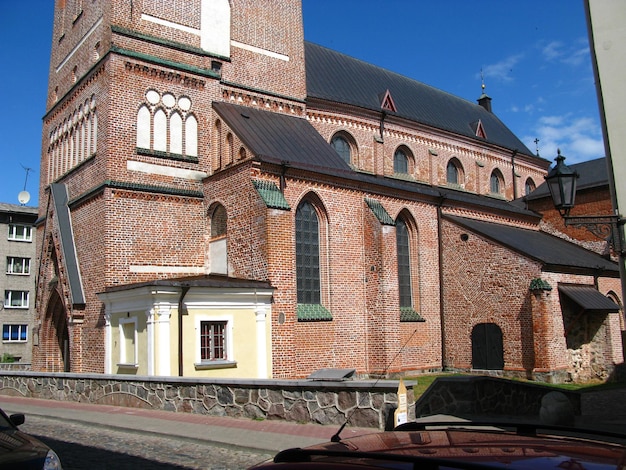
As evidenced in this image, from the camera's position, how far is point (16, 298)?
42.9 m

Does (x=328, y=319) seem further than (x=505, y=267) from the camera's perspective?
No

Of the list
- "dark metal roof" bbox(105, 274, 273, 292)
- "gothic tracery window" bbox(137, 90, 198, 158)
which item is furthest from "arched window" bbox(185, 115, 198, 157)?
"dark metal roof" bbox(105, 274, 273, 292)

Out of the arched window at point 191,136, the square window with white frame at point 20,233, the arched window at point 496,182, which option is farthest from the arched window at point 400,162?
the square window with white frame at point 20,233

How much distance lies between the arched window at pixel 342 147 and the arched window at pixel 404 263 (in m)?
3.70

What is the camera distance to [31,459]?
238 inches

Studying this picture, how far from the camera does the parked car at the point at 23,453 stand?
591cm

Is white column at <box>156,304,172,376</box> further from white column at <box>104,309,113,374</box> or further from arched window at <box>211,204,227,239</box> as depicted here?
arched window at <box>211,204,227,239</box>

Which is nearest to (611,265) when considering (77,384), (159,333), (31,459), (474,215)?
(474,215)

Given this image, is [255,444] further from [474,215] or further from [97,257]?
[474,215]

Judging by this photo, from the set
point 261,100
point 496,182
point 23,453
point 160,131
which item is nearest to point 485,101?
point 496,182

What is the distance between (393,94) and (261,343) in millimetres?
16644

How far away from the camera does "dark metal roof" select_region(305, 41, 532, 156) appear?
2689 centimetres

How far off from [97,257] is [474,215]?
15.5 meters

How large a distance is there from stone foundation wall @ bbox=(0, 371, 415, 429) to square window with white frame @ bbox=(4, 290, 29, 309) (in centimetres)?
2890
